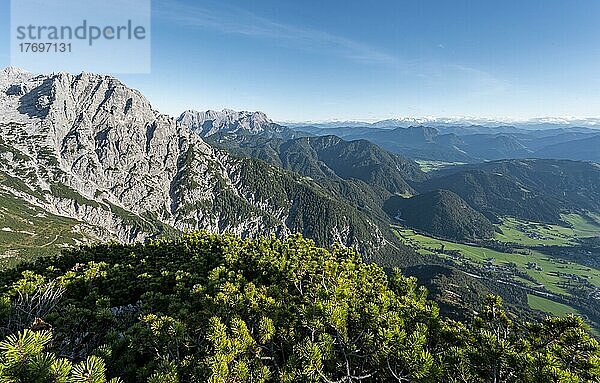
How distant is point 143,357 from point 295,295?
1264 centimetres

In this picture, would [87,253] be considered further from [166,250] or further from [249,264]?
[249,264]

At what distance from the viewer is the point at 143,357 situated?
20.8 meters

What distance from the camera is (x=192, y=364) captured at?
53.8ft

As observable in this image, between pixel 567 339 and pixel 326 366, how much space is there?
13.6 m

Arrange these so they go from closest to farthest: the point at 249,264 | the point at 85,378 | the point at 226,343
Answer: the point at 85,378 → the point at 226,343 → the point at 249,264

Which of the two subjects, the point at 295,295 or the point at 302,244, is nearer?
the point at 295,295

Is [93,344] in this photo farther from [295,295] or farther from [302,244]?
[302,244]

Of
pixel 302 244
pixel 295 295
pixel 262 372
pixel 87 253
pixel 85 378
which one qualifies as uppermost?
pixel 85 378

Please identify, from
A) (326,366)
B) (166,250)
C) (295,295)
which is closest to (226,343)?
(326,366)

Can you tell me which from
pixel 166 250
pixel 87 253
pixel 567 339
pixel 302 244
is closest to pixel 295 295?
pixel 567 339

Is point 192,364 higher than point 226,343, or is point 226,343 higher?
point 226,343

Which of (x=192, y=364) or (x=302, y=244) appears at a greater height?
(x=192, y=364)

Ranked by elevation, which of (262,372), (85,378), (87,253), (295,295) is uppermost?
(85,378)

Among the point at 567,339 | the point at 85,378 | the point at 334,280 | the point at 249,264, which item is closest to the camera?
the point at 85,378
